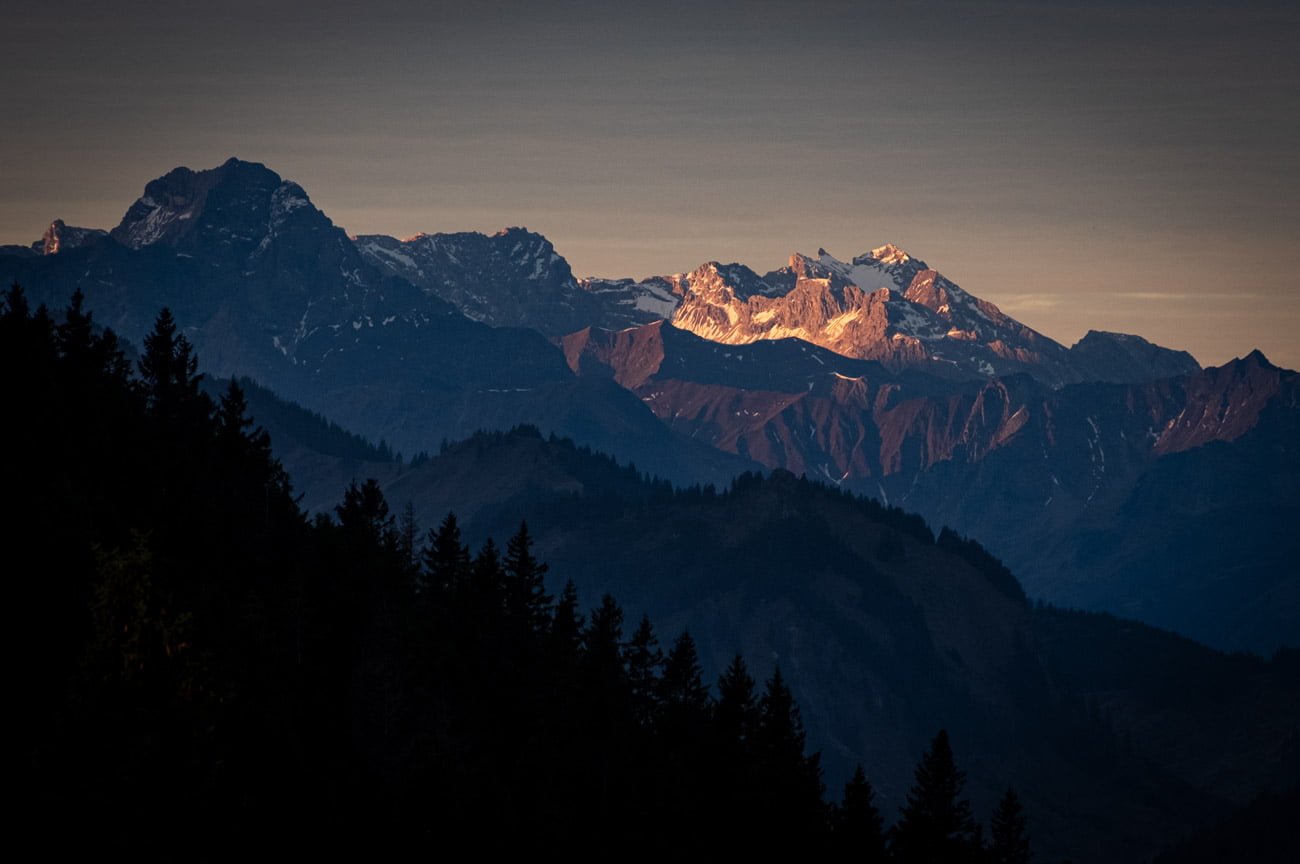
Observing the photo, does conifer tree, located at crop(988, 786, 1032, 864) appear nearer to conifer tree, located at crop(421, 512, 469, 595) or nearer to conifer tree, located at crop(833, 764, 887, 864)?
conifer tree, located at crop(833, 764, 887, 864)

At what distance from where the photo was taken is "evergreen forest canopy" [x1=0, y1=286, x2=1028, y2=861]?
7488 cm

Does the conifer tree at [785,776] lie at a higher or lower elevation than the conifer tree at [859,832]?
higher

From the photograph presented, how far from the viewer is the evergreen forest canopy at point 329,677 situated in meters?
74.9

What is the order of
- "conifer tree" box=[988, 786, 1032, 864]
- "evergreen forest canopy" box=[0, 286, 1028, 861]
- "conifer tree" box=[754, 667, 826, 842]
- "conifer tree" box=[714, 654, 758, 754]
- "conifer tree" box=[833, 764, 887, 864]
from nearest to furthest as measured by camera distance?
"evergreen forest canopy" box=[0, 286, 1028, 861] → "conifer tree" box=[754, 667, 826, 842] → "conifer tree" box=[833, 764, 887, 864] → "conifer tree" box=[714, 654, 758, 754] → "conifer tree" box=[988, 786, 1032, 864]

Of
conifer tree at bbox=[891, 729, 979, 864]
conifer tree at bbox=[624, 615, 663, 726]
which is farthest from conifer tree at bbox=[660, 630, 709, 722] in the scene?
conifer tree at bbox=[891, 729, 979, 864]

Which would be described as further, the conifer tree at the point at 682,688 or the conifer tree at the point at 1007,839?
the conifer tree at the point at 1007,839

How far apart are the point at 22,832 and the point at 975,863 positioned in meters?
78.0

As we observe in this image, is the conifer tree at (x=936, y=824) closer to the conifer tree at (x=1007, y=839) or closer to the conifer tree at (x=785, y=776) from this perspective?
the conifer tree at (x=1007, y=839)

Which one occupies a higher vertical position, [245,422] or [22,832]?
[245,422]

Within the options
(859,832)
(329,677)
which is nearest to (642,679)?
(859,832)

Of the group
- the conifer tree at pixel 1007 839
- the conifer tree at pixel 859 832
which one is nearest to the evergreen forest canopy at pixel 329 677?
the conifer tree at pixel 859 832

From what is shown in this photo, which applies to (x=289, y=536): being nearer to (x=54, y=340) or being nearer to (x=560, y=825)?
(x=54, y=340)

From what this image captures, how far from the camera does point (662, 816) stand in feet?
397

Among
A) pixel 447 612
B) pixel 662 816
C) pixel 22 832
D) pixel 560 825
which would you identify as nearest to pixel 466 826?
pixel 560 825
